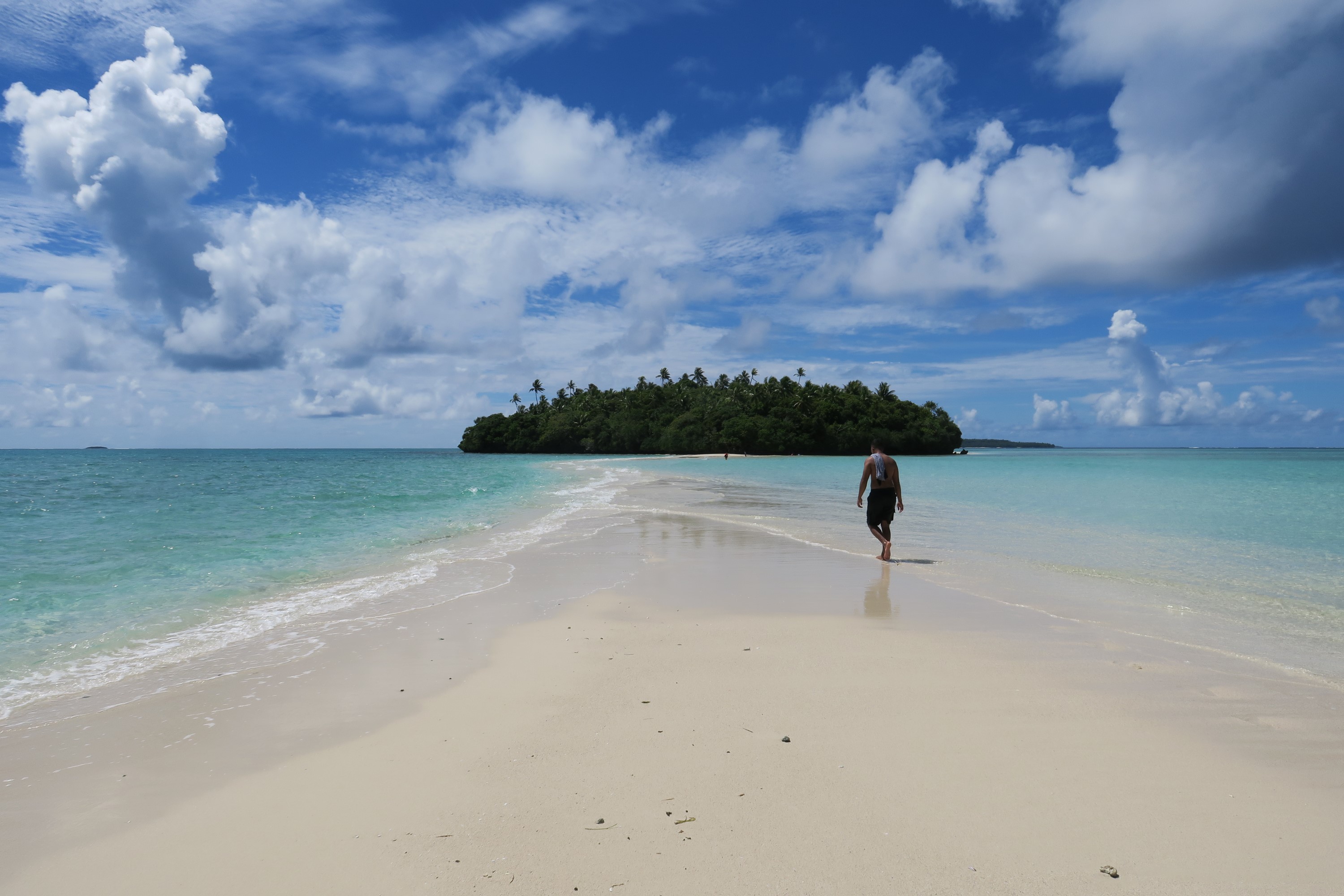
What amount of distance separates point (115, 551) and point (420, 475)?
131 feet

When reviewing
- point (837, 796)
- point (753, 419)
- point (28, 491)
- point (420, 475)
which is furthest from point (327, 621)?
point (753, 419)

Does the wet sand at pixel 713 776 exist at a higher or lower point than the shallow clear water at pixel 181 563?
higher

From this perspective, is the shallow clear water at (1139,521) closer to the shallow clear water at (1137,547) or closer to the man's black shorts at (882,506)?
the shallow clear water at (1137,547)

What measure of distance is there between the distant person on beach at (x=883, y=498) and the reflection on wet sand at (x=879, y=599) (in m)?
1.35

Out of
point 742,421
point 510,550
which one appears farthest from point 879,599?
point 742,421

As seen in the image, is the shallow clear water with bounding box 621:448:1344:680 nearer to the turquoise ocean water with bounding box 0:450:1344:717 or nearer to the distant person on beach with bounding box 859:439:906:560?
the turquoise ocean water with bounding box 0:450:1344:717

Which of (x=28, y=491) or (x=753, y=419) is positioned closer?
(x=28, y=491)

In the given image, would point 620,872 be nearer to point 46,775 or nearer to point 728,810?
point 728,810

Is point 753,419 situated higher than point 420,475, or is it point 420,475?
point 753,419

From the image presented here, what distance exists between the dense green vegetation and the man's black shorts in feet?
313

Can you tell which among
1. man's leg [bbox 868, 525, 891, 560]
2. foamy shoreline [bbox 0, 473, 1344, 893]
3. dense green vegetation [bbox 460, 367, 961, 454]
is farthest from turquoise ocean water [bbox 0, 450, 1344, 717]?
dense green vegetation [bbox 460, 367, 961, 454]

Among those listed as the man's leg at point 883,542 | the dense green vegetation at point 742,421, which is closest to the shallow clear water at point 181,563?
the man's leg at point 883,542

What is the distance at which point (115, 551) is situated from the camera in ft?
40.8

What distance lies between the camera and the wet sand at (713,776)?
109 inches
